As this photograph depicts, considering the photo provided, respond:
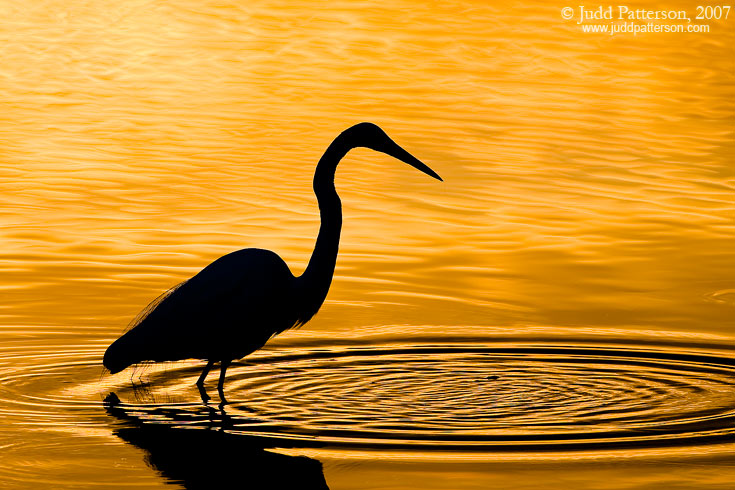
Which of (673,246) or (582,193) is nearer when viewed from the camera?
(673,246)

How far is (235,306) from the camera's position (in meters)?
9.53

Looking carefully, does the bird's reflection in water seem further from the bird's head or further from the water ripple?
the bird's head

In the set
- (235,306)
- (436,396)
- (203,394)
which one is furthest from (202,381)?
(436,396)

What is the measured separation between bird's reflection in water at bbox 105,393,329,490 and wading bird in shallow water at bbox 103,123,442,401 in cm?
51

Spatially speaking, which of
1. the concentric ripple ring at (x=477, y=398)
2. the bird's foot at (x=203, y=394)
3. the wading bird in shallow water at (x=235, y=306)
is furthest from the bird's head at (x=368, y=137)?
the bird's foot at (x=203, y=394)

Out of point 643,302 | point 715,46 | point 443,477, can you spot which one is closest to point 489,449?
point 443,477

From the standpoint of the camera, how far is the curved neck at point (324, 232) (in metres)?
9.77

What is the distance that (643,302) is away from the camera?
12.0m

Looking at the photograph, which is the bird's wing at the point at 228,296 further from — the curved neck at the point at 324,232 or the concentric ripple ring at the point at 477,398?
the concentric ripple ring at the point at 477,398

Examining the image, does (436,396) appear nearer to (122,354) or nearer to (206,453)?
(206,453)

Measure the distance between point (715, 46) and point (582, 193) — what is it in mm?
12643

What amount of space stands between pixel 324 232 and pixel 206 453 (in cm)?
227

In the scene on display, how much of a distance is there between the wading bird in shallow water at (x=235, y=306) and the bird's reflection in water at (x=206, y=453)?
507mm

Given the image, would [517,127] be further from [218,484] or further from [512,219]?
[218,484]
